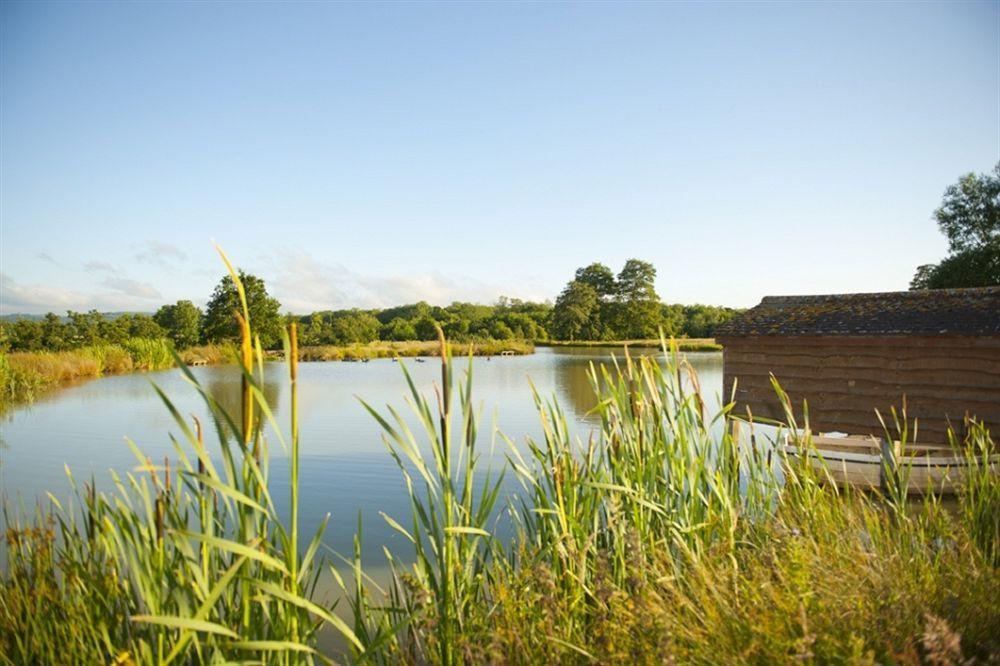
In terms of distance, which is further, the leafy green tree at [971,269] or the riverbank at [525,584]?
the leafy green tree at [971,269]

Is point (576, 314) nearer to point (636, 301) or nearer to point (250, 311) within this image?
point (636, 301)

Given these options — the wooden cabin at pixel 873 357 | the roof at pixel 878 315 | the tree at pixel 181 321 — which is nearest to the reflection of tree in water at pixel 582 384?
the wooden cabin at pixel 873 357

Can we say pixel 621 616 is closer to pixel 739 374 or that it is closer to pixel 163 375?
pixel 739 374

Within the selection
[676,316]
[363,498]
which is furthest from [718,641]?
[676,316]

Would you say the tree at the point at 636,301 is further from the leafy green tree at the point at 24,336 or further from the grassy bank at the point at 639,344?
the leafy green tree at the point at 24,336

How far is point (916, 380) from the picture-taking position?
10.3 meters

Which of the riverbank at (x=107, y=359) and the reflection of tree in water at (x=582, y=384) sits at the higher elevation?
the riverbank at (x=107, y=359)

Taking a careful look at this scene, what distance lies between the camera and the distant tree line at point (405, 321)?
30.7m

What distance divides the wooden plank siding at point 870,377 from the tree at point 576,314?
48.4 meters

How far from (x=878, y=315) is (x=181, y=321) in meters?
40.1

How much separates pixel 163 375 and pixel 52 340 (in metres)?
6.15

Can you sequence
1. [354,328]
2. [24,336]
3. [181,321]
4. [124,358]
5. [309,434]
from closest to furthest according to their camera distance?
[309,434], [124,358], [24,336], [354,328], [181,321]

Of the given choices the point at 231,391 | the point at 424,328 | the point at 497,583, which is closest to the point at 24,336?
the point at 231,391

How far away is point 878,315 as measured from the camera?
10.9 m
